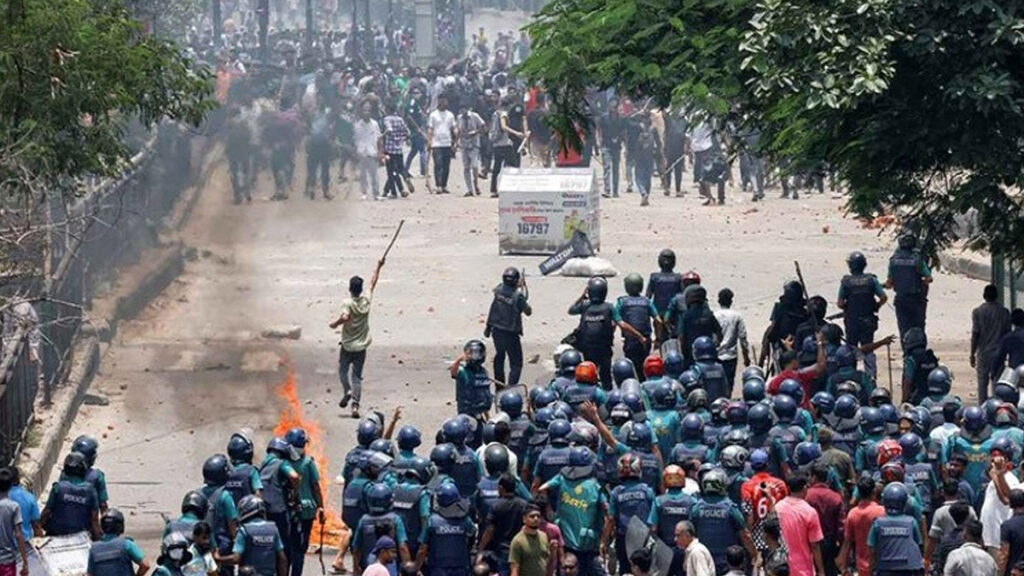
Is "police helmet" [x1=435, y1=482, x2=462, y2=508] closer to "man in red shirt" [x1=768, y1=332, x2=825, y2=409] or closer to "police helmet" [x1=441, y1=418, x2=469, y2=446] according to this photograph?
"police helmet" [x1=441, y1=418, x2=469, y2=446]

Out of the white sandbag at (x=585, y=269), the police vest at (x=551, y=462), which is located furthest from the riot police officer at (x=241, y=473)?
the white sandbag at (x=585, y=269)

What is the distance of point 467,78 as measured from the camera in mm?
49344

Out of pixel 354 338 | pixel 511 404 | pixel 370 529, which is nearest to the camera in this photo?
pixel 370 529

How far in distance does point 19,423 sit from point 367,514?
215 inches

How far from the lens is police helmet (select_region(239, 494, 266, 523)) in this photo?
Answer: 51.2 ft

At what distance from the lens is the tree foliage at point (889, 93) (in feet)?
61.1

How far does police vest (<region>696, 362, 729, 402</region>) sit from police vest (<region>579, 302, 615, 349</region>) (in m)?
1.98

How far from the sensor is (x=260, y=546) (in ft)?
50.8

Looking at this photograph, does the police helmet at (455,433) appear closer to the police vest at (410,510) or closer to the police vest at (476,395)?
the police vest at (410,510)

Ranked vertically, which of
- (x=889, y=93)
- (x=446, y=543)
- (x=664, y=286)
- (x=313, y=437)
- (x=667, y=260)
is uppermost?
(x=889, y=93)

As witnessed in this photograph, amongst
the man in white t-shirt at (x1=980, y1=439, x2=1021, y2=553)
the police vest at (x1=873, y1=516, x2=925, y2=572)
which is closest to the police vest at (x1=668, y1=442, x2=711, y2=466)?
the police vest at (x1=873, y1=516, x2=925, y2=572)

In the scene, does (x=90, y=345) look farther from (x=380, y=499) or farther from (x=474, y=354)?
(x=380, y=499)

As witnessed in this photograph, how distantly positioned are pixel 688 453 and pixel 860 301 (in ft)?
20.6

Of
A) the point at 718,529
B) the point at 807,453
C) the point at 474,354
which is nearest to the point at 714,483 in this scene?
the point at 718,529
